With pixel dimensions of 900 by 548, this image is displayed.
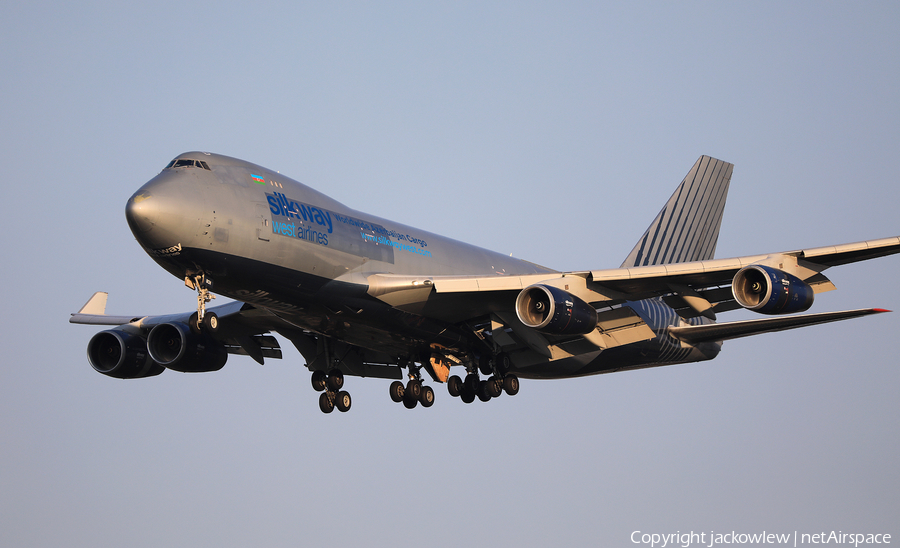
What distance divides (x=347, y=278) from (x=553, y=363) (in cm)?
969

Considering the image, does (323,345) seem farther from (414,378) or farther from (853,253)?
(853,253)

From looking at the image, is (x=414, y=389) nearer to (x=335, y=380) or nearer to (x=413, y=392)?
(x=413, y=392)

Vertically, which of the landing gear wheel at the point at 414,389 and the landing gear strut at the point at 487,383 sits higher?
the landing gear strut at the point at 487,383

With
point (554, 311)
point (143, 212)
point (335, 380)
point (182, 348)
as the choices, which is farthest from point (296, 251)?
point (182, 348)

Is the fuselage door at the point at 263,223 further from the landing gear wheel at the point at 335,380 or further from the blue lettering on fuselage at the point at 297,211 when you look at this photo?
Result: the landing gear wheel at the point at 335,380

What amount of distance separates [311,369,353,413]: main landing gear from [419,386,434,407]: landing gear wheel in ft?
8.13

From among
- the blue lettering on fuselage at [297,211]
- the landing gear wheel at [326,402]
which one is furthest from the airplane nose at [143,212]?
the landing gear wheel at [326,402]

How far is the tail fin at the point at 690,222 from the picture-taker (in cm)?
3822

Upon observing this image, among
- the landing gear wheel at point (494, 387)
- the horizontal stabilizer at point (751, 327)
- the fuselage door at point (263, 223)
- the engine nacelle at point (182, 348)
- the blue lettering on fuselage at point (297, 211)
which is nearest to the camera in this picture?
the fuselage door at point (263, 223)

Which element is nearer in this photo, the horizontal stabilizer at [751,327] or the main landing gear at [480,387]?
the horizontal stabilizer at [751,327]

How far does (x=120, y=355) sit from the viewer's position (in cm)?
3259

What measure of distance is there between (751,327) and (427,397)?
36.4ft

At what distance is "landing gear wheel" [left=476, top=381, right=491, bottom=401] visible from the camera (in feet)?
98.2

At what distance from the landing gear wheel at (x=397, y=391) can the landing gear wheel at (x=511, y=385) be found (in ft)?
12.2
